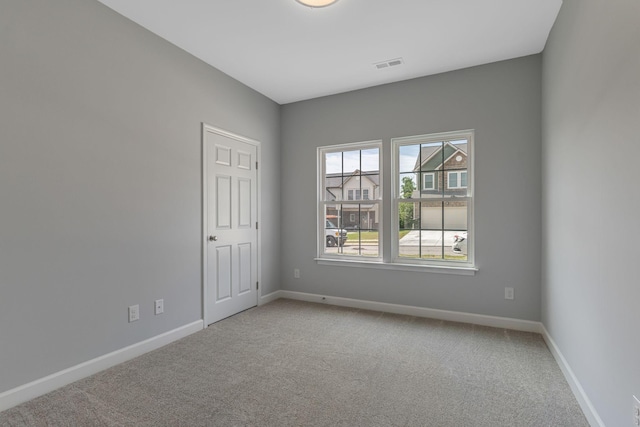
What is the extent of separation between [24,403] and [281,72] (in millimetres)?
3474

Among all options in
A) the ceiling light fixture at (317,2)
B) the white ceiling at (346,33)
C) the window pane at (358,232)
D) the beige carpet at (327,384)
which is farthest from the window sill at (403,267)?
the ceiling light fixture at (317,2)

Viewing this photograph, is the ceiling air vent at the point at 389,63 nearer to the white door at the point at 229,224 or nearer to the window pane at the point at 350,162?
the window pane at the point at 350,162

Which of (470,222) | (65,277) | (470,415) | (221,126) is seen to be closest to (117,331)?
(65,277)

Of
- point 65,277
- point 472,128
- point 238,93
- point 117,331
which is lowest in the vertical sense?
point 117,331

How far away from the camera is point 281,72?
11.7 ft

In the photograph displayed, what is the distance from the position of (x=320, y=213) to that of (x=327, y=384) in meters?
2.45

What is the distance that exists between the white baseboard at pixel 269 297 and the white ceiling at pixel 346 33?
2755mm

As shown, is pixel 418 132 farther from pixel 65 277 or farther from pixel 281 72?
pixel 65 277

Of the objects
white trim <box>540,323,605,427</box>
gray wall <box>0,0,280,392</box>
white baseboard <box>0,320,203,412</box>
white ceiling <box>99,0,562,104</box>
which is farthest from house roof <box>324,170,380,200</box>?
white trim <box>540,323,605,427</box>

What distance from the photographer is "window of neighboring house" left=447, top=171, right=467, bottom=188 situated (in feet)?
11.7

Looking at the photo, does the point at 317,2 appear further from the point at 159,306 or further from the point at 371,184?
the point at 159,306

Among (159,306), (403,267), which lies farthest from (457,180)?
(159,306)

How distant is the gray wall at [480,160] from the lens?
125 inches

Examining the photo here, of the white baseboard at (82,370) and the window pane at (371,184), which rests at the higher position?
the window pane at (371,184)
